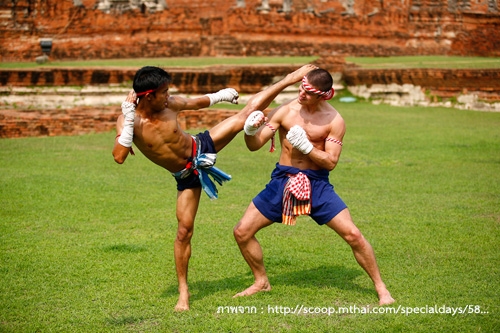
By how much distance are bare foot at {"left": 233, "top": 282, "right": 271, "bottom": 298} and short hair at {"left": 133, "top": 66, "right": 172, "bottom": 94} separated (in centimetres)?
160

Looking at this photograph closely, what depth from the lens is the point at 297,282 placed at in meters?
5.36

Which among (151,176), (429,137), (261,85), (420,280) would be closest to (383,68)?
(261,85)

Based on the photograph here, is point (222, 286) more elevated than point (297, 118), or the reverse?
point (297, 118)

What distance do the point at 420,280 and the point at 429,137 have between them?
7.73 meters

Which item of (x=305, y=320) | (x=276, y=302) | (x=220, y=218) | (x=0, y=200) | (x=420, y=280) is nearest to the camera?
(x=305, y=320)

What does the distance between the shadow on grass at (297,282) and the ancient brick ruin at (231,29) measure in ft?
60.0

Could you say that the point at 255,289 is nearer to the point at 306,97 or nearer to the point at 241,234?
the point at 241,234

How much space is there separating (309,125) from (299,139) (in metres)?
0.31

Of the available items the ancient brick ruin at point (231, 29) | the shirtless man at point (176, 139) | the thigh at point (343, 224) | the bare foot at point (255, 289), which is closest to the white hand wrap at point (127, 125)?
the shirtless man at point (176, 139)

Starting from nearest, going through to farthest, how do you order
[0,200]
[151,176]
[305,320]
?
[305,320], [0,200], [151,176]

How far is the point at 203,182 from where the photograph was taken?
5066 mm

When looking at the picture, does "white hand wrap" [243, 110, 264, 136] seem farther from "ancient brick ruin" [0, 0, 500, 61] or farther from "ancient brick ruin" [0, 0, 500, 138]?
"ancient brick ruin" [0, 0, 500, 61]

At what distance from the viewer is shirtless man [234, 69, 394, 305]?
481cm

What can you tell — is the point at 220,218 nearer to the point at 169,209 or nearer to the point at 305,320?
the point at 169,209
